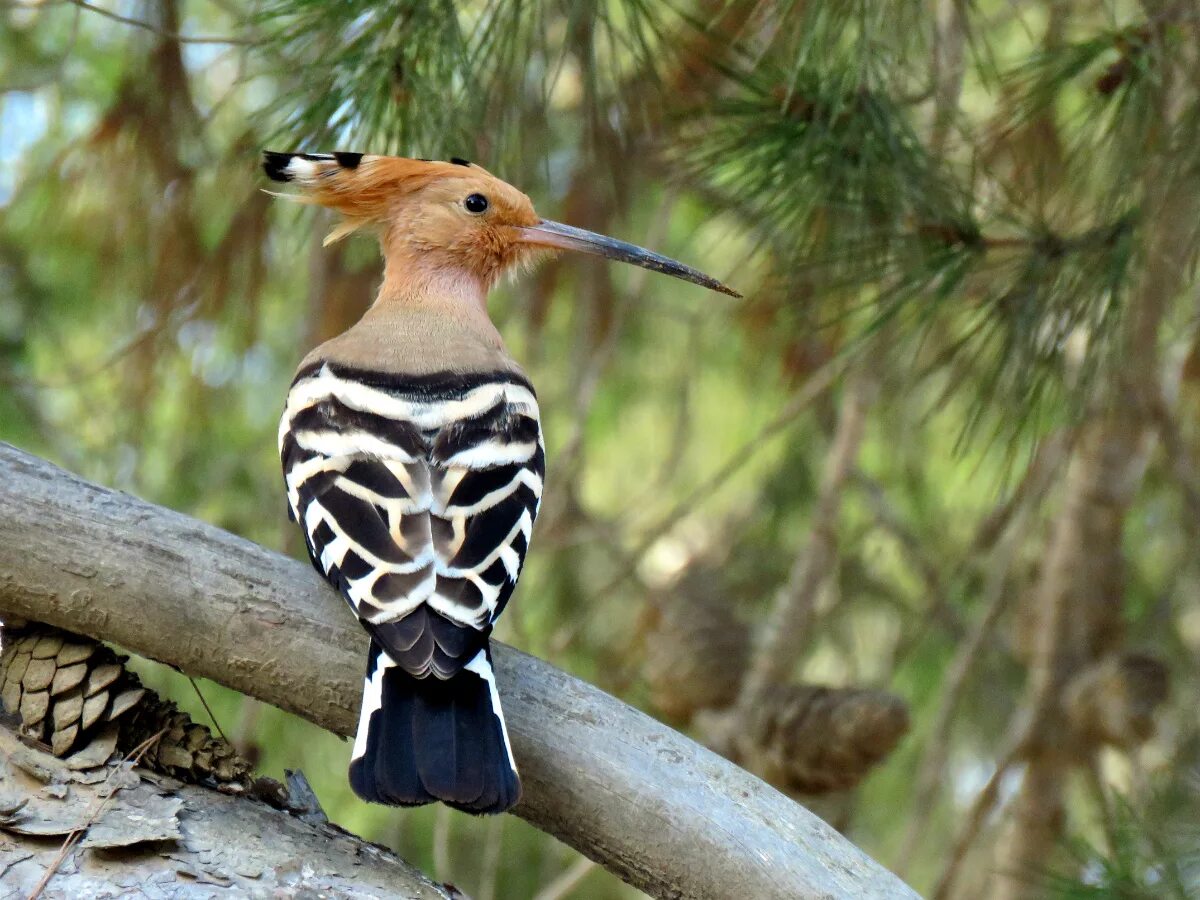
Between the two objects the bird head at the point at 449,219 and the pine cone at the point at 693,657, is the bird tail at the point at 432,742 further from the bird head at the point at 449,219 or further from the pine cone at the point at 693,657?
the pine cone at the point at 693,657

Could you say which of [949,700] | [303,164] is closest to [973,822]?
[949,700]

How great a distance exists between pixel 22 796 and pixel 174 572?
0.28 metres

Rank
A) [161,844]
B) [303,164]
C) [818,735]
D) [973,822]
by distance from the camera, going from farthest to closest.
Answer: [973,822] < [818,735] < [303,164] < [161,844]

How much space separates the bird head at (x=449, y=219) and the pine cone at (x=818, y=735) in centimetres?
79

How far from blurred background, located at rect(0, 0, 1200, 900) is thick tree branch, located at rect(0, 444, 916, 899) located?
0.78m

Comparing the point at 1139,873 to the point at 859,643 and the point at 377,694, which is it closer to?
the point at 377,694

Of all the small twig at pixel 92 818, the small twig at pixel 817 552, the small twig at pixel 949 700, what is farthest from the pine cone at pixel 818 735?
the small twig at pixel 92 818

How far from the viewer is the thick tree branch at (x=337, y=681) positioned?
1528 millimetres

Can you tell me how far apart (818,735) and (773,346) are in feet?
4.10

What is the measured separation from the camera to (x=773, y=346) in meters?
3.53

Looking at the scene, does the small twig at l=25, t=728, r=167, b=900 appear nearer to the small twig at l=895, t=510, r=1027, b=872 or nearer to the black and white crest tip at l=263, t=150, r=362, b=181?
the black and white crest tip at l=263, t=150, r=362, b=181

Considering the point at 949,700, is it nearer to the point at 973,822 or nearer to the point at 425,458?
the point at 973,822

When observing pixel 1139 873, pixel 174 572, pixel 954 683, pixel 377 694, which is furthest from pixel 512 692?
pixel 954 683

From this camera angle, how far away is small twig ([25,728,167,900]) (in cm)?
142
